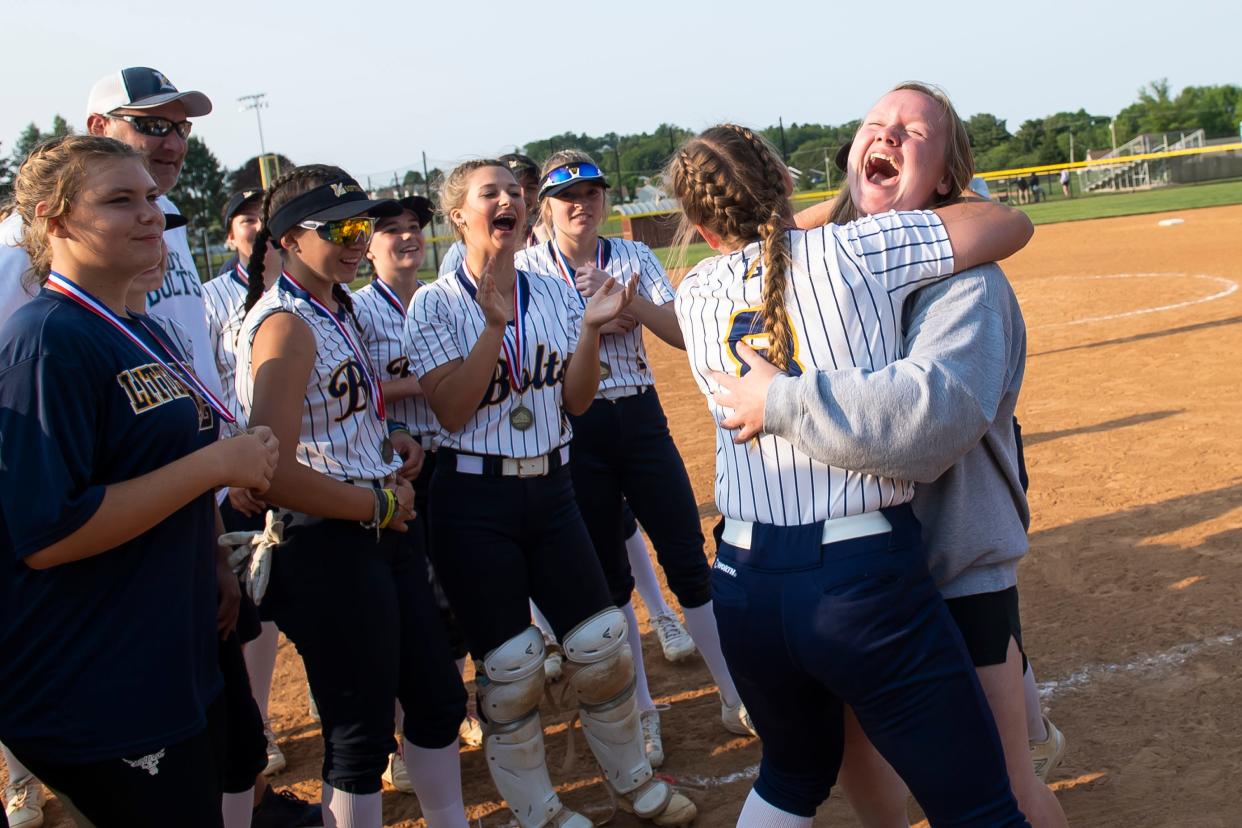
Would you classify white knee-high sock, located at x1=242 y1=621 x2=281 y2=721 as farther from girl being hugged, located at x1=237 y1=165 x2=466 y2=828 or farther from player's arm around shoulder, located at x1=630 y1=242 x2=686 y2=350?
player's arm around shoulder, located at x1=630 y1=242 x2=686 y2=350

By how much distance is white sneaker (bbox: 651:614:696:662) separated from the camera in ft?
16.9

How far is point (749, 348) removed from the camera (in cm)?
236

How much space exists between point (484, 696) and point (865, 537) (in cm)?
176

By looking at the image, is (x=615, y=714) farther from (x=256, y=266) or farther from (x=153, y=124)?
(x=153, y=124)

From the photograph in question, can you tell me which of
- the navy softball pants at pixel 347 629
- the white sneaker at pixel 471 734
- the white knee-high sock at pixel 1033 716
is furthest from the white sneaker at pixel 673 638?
the navy softball pants at pixel 347 629

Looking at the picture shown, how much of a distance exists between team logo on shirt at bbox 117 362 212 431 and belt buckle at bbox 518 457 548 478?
1.23 meters

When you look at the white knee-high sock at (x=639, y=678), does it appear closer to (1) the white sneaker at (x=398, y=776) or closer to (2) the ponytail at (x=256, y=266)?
(1) the white sneaker at (x=398, y=776)

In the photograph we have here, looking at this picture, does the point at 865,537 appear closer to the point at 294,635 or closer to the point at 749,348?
the point at 749,348

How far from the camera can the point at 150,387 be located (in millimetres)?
2408

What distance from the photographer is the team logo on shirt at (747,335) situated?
7.69ft

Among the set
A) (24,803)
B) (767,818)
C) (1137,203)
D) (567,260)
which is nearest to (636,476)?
(567,260)

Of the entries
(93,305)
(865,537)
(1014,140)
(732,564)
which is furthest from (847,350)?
(1014,140)

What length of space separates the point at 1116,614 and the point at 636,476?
2353mm

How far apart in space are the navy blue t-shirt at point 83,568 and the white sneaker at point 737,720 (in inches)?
97.2
